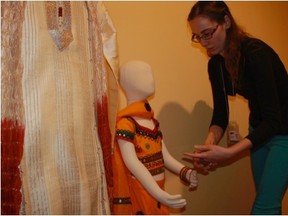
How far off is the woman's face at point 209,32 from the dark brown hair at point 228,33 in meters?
0.02

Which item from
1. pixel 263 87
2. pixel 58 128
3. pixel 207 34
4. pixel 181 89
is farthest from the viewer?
pixel 181 89

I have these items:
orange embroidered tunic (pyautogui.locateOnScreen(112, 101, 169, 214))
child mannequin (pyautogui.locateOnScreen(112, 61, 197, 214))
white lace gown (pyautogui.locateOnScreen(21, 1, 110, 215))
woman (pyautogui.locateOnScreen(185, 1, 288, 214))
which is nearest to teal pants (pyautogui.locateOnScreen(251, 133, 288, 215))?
woman (pyautogui.locateOnScreen(185, 1, 288, 214))

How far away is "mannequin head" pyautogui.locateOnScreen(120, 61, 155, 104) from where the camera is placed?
3.81 feet

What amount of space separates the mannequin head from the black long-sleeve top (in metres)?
0.40

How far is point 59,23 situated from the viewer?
0.86 meters

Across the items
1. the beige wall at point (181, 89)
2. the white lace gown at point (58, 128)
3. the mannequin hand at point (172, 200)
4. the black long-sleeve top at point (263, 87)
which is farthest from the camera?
the beige wall at point (181, 89)

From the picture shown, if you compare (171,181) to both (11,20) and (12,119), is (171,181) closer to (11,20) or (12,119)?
(12,119)

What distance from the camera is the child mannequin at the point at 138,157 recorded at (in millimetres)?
1088

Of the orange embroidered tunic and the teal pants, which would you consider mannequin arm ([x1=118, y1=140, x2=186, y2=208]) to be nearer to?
the orange embroidered tunic

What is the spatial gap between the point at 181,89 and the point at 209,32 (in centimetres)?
39

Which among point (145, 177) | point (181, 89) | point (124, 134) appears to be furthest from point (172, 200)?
point (181, 89)

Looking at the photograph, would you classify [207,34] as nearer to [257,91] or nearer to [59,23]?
[257,91]

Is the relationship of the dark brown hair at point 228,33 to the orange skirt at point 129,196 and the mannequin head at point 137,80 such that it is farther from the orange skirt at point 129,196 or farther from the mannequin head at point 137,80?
the orange skirt at point 129,196

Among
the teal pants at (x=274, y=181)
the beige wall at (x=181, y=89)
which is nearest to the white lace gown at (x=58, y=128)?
the beige wall at (x=181, y=89)
